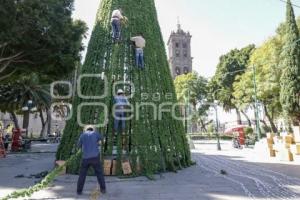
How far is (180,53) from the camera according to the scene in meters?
86.4

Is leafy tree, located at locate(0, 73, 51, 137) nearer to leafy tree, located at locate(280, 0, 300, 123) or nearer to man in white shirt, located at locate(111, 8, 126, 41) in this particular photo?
leafy tree, located at locate(280, 0, 300, 123)

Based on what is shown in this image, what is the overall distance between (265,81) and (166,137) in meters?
26.1

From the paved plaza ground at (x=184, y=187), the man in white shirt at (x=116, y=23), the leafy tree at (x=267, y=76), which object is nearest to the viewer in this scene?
the paved plaza ground at (x=184, y=187)

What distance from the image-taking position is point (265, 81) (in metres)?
34.7

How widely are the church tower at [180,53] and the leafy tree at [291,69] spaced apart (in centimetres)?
5520

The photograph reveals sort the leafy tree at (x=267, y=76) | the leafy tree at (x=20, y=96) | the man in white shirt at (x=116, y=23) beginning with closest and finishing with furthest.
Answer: the man in white shirt at (x=116, y=23), the leafy tree at (x=267, y=76), the leafy tree at (x=20, y=96)

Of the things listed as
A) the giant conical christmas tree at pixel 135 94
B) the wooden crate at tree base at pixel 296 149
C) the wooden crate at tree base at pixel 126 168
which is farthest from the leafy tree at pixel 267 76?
the wooden crate at tree base at pixel 126 168

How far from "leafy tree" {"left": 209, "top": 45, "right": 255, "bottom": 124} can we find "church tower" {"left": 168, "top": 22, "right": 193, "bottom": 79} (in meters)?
31.0

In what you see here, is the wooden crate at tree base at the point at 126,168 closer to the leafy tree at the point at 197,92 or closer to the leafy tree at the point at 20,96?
the leafy tree at the point at 20,96

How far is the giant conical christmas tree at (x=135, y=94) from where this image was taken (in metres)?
10.7

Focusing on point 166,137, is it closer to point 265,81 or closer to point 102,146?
point 102,146

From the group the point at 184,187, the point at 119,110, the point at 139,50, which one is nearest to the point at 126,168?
the point at 119,110

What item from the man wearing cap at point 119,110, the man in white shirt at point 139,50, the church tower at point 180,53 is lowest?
the man wearing cap at point 119,110

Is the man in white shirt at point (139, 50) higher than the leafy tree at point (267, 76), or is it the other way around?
the leafy tree at point (267, 76)
